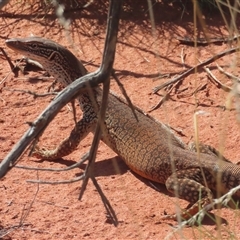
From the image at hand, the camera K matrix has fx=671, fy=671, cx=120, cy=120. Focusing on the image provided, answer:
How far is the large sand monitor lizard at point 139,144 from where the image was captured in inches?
217

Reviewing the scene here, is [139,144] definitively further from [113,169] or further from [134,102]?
[134,102]

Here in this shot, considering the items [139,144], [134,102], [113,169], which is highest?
[134,102]

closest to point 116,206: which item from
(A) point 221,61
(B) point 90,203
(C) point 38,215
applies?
(B) point 90,203

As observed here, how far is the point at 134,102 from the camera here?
291 inches

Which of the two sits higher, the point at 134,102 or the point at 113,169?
the point at 134,102

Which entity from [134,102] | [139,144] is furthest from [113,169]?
[134,102]

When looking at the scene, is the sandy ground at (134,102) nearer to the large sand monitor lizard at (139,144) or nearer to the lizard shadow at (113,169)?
the lizard shadow at (113,169)

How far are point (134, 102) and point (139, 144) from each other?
1340 millimetres

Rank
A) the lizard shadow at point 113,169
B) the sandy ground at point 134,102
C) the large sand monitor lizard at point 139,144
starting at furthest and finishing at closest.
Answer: the lizard shadow at point 113,169 < the large sand monitor lizard at point 139,144 < the sandy ground at point 134,102

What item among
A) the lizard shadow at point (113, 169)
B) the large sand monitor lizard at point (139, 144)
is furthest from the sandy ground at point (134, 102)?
the large sand monitor lizard at point (139, 144)

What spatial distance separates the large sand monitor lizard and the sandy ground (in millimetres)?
163

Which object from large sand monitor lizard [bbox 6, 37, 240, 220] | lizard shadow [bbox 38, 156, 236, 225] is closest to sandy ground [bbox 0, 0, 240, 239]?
lizard shadow [bbox 38, 156, 236, 225]

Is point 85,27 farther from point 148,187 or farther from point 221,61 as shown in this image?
point 148,187

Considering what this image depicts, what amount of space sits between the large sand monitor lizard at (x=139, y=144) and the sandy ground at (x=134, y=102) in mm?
163
